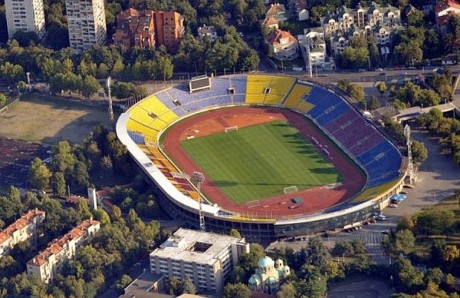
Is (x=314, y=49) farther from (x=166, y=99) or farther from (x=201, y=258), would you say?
(x=201, y=258)

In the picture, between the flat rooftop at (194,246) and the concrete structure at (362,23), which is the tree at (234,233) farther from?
the concrete structure at (362,23)

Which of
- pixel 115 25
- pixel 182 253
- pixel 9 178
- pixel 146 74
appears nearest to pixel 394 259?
pixel 182 253

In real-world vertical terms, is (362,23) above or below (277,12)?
below

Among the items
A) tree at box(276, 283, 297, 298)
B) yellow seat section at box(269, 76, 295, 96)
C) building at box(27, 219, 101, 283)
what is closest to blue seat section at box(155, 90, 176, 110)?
yellow seat section at box(269, 76, 295, 96)

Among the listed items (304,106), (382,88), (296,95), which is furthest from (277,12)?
(382,88)

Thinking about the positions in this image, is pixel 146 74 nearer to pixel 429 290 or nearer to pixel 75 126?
pixel 75 126

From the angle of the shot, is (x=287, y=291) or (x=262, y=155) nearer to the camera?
(x=287, y=291)

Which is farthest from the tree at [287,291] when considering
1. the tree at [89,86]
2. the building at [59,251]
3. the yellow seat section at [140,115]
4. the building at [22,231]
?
the tree at [89,86]
